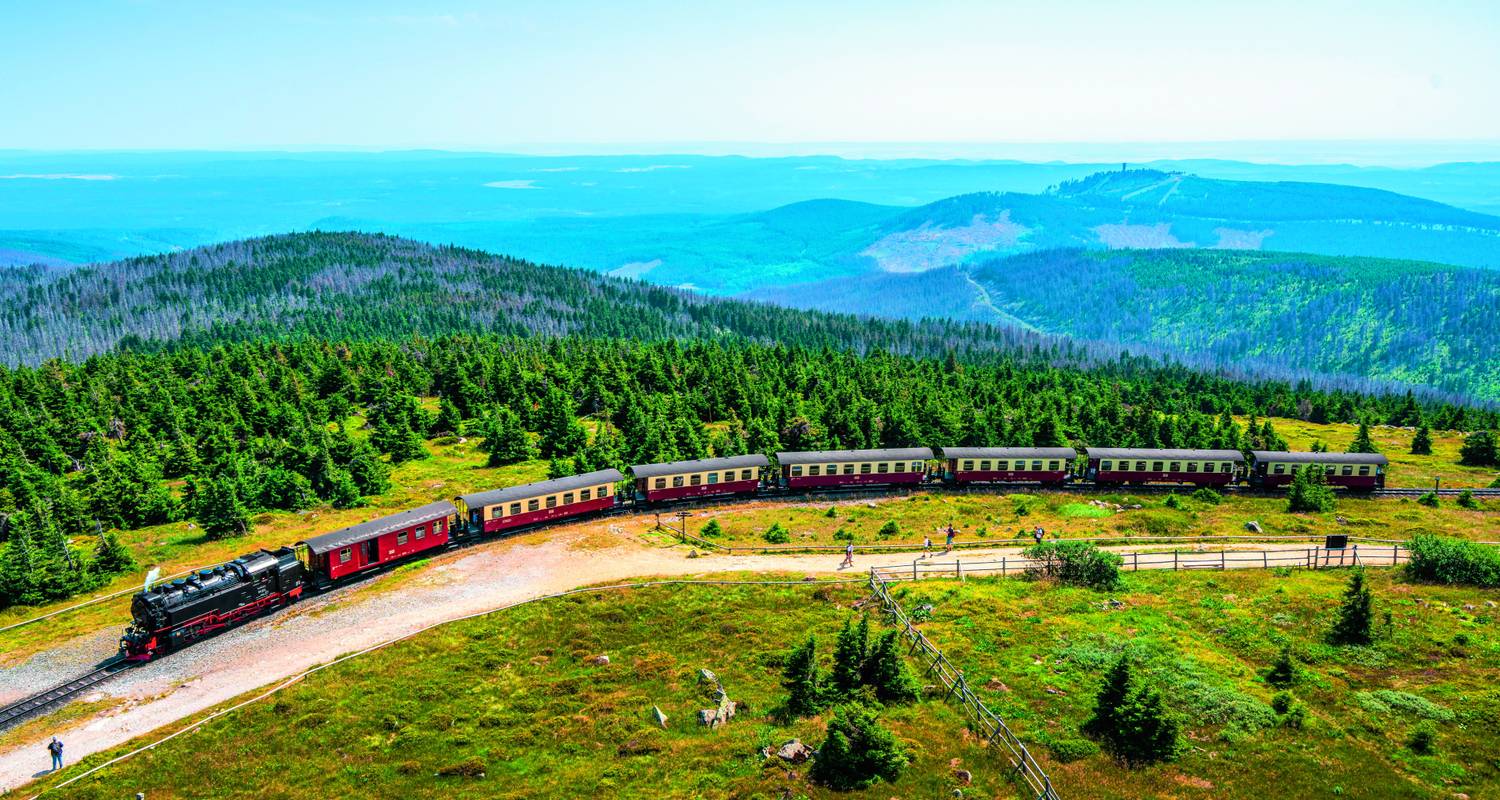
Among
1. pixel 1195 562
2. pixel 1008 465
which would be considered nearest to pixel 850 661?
pixel 1195 562

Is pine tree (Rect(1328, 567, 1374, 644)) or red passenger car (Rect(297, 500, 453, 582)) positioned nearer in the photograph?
pine tree (Rect(1328, 567, 1374, 644))

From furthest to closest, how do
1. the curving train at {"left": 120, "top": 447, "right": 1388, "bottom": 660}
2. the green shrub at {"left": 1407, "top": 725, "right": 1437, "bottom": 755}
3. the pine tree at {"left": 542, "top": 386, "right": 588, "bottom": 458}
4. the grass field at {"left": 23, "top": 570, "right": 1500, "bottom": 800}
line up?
the pine tree at {"left": 542, "top": 386, "right": 588, "bottom": 458} < the curving train at {"left": 120, "top": 447, "right": 1388, "bottom": 660} < the green shrub at {"left": 1407, "top": 725, "right": 1437, "bottom": 755} < the grass field at {"left": 23, "top": 570, "right": 1500, "bottom": 800}

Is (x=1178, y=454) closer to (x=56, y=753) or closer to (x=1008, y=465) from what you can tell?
(x=1008, y=465)

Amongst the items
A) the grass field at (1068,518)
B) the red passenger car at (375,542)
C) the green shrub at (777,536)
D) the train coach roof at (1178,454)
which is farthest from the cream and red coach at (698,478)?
the train coach roof at (1178,454)

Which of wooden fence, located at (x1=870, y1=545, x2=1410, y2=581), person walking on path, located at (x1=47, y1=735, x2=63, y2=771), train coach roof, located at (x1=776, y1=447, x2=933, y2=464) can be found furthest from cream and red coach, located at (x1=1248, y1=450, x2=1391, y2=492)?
person walking on path, located at (x1=47, y1=735, x2=63, y2=771)

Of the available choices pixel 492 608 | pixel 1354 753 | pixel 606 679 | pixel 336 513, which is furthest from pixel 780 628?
pixel 336 513

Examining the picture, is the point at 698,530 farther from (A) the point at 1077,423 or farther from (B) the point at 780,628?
(A) the point at 1077,423

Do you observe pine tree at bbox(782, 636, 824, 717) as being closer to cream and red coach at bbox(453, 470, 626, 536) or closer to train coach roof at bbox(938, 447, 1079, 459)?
cream and red coach at bbox(453, 470, 626, 536)
